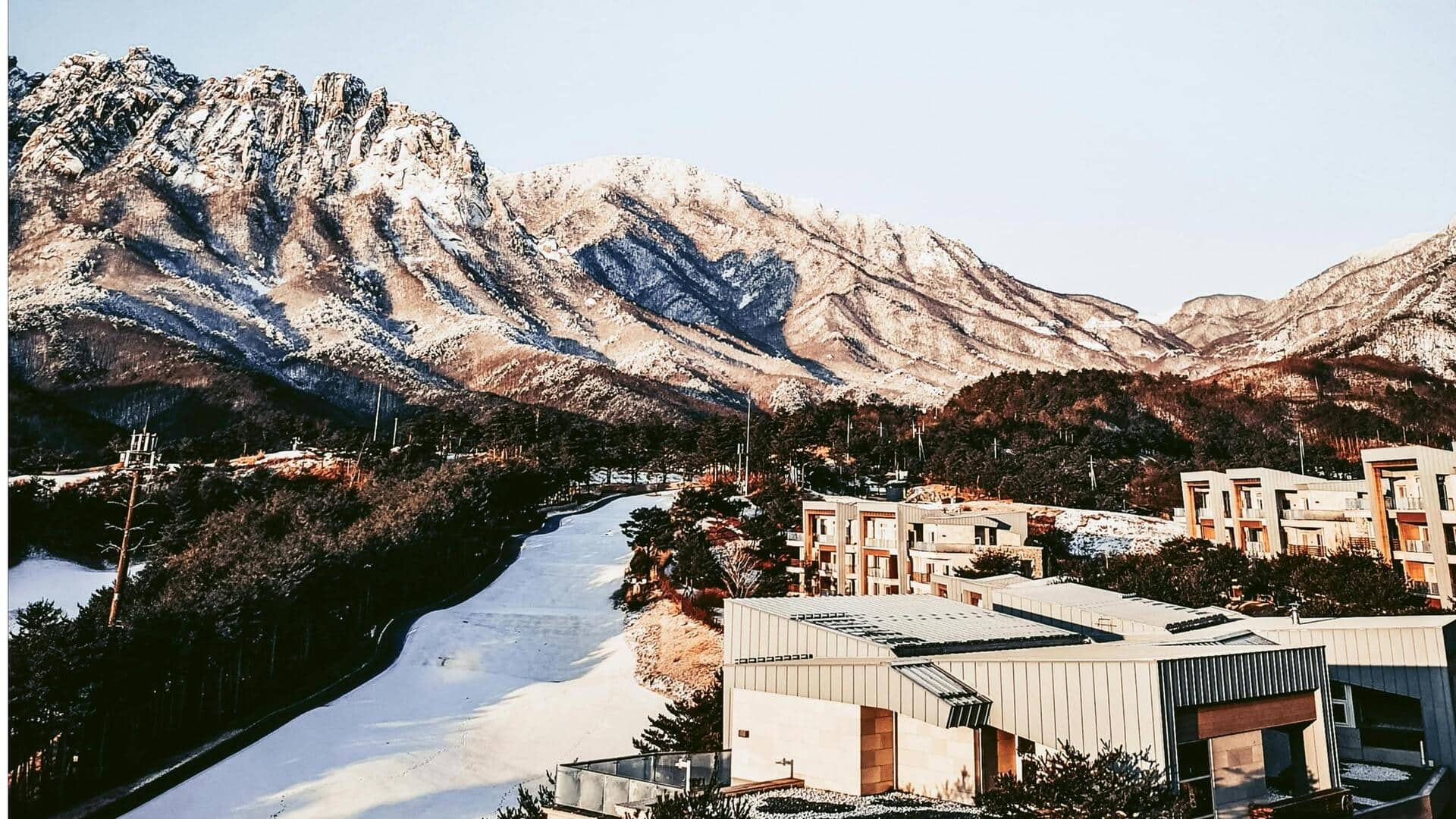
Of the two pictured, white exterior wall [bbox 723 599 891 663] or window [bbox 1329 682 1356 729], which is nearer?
white exterior wall [bbox 723 599 891 663]

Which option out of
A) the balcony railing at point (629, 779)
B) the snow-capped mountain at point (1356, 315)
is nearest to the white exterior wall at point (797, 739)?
the balcony railing at point (629, 779)

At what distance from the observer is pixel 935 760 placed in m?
6.80

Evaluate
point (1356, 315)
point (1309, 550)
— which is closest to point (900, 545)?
point (1309, 550)

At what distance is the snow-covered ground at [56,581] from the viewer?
18.4 m

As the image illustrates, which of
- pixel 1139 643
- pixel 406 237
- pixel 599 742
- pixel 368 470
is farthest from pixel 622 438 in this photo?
pixel 406 237

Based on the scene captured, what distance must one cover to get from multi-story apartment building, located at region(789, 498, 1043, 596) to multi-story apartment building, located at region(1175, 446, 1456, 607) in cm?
590

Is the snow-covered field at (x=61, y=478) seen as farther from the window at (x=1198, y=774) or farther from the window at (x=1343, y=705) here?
the window at (x=1343, y=705)

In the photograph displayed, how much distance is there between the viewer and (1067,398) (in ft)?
146

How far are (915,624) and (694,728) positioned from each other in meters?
2.60

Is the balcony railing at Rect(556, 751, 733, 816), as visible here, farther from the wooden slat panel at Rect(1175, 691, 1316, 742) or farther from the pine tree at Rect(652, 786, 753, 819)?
the wooden slat panel at Rect(1175, 691, 1316, 742)

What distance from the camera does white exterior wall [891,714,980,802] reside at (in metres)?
6.63

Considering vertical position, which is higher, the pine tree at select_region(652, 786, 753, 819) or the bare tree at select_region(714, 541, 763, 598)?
the bare tree at select_region(714, 541, 763, 598)

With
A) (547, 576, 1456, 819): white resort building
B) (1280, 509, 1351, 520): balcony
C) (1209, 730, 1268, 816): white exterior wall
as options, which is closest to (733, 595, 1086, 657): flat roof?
(547, 576, 1456, 819): white resort building

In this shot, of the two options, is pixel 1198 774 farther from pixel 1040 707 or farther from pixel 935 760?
pixel 935 760
